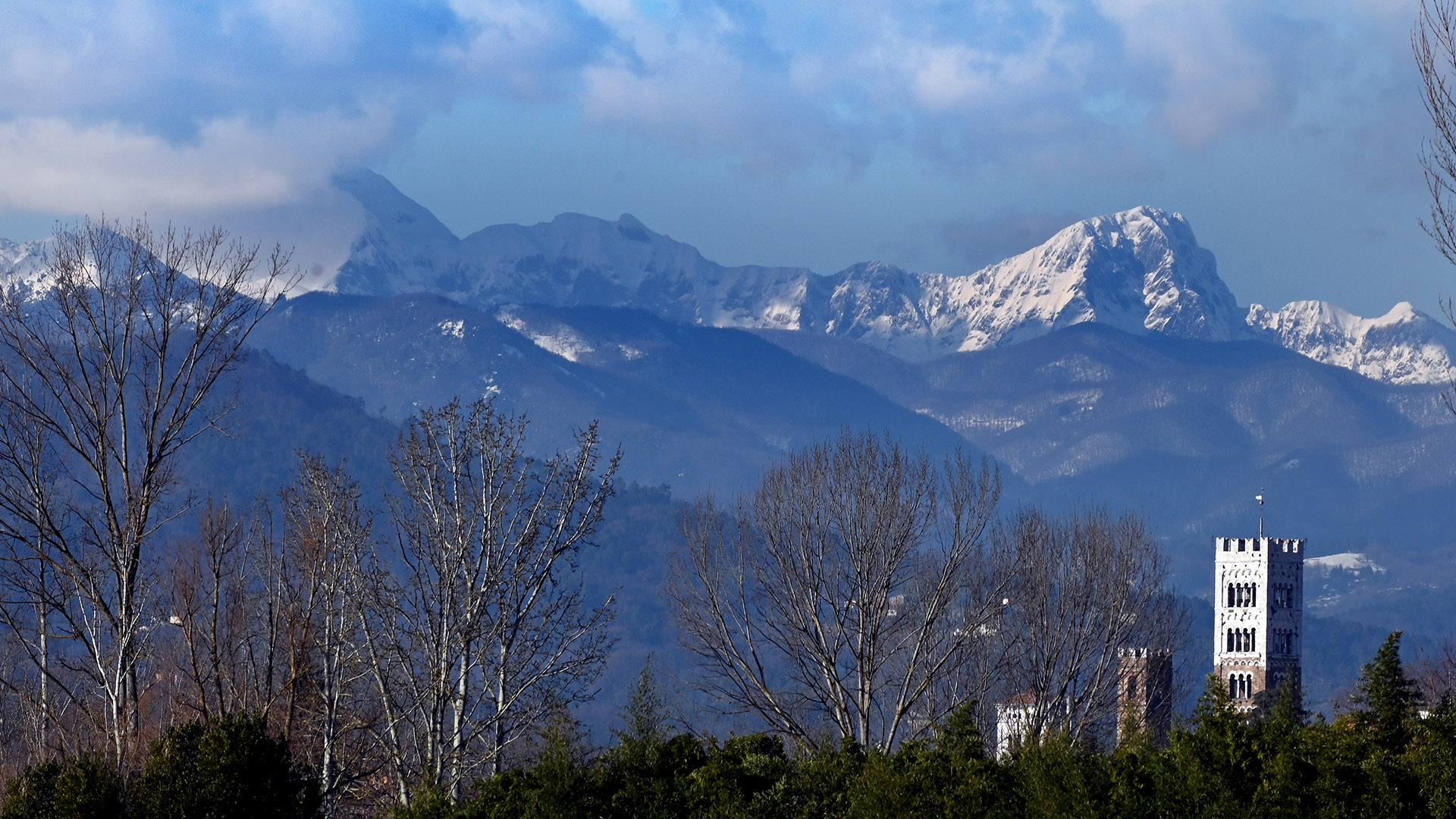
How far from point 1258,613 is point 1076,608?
6655cm

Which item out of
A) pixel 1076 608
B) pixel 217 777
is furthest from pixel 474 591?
pixel 1076 608

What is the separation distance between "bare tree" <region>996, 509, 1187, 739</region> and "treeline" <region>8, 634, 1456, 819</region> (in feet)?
76.1

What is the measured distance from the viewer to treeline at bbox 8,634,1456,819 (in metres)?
19.3

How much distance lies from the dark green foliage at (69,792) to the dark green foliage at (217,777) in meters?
0.35

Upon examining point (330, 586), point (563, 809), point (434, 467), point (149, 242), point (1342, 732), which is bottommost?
point (563, 809)

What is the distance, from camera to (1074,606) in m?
53.0

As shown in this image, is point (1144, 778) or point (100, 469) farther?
point (100, 469)

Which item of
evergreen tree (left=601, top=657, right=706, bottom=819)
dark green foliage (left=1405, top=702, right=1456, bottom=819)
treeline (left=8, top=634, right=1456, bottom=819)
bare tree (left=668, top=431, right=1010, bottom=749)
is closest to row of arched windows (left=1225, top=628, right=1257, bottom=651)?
bare tree (left=668, top=431, right=1010, bottom=749)

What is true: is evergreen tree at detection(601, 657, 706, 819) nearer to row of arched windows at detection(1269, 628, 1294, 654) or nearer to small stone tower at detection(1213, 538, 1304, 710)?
small stone tower at detection(1213, 538, 1304, 710)

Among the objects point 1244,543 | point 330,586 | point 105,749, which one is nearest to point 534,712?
point 330,586

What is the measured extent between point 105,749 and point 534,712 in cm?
1043

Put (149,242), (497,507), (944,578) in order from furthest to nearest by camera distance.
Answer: (944,578)
(497,507)
(149,242)

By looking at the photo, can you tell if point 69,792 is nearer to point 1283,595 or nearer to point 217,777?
point 217,777

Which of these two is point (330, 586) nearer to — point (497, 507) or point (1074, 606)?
point (497, 507)
